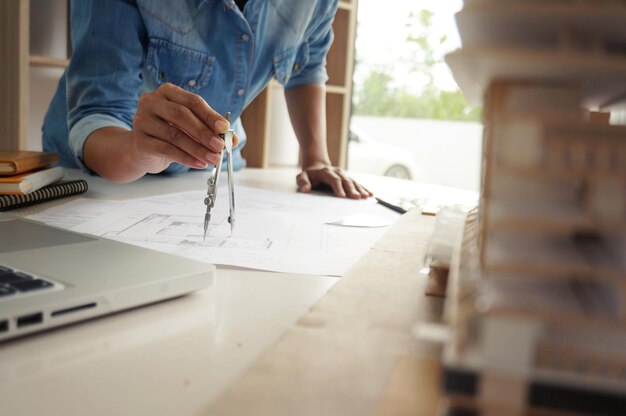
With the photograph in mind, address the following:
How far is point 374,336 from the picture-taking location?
0.40m

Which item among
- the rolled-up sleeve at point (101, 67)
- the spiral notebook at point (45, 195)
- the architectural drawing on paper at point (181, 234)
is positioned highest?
the rolled-up sleeve at point (101, 67)

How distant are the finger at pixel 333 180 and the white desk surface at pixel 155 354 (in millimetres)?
636

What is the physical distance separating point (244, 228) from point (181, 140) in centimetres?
16

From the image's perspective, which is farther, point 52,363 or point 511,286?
point 52,363

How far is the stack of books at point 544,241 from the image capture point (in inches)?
9.8

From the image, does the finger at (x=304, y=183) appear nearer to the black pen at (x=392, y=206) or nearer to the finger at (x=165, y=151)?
the black pen at (x=392, y=206)

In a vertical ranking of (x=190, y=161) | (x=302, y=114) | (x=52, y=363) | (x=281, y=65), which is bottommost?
(x=52, y=363)

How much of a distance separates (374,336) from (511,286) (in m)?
0.15

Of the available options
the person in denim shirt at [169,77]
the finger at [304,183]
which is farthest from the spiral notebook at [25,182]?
the finger at [304,183]

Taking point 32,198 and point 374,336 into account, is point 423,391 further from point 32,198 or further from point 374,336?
point 32,198

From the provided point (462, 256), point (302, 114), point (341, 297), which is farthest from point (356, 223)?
point (302, 114)

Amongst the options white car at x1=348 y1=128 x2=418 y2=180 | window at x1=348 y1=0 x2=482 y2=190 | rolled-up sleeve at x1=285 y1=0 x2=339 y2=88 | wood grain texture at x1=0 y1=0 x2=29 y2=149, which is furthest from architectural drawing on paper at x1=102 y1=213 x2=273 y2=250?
white car at x1=348 y1=128 x2=418 y2=180

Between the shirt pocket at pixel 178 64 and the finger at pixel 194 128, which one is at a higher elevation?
the shirt pocket at pixel 178 64

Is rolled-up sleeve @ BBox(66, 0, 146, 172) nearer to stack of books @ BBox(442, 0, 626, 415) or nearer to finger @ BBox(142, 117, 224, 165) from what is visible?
finger @ BBox(142, 117, 224, 165)
